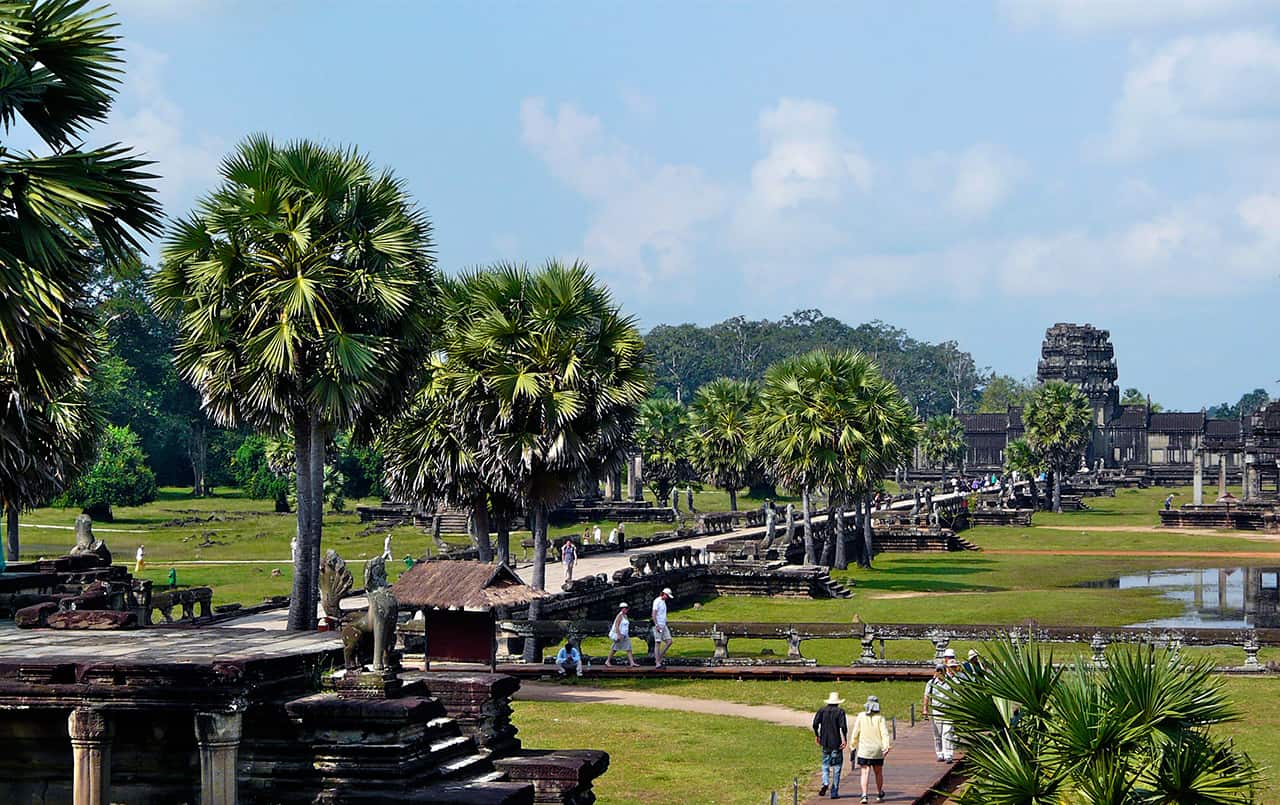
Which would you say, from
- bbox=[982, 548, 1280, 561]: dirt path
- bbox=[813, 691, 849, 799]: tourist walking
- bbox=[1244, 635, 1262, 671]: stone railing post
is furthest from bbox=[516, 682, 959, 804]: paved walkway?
bbox=[982, 548, 1280, 561]: dirt path

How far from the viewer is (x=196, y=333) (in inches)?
1154

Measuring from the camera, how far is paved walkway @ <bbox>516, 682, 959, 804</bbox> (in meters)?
21.7

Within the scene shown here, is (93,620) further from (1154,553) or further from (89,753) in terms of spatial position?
(1154,553)

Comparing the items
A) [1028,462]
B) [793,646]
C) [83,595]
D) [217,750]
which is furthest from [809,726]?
[1028,462]

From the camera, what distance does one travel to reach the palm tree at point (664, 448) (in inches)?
3438

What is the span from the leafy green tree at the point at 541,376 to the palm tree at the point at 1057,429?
70516 mm

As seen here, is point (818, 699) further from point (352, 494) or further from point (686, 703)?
point (352, 494)

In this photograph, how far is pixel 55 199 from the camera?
43.6 feet

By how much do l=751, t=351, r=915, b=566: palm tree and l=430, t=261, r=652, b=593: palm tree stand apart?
20780 millimetres

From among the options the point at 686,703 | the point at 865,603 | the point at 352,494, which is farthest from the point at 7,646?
the point at 352,494

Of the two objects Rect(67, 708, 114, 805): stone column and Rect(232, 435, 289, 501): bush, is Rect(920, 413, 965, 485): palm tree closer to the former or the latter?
Rect(232, 435, 289, 501): bush

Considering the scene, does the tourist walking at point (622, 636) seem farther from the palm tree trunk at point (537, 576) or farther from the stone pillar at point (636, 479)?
the stone pillar at point (636, 479)

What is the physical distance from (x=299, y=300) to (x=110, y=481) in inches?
1965

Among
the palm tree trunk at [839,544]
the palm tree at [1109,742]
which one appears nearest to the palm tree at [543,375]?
the palm tree at [1109,742]
